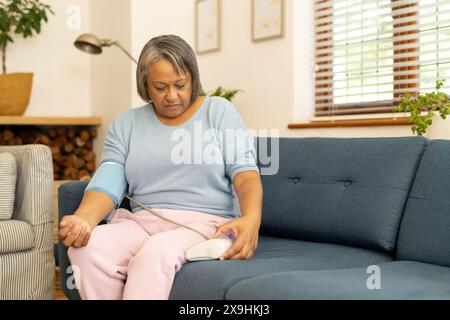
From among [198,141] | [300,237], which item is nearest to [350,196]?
[300,237]

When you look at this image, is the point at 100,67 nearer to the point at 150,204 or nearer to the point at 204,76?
the point at 204,76

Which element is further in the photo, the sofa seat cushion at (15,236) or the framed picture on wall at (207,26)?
the framed picture on wall at (207,26)

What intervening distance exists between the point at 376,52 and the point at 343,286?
1.80 meters

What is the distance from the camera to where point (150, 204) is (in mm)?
1938

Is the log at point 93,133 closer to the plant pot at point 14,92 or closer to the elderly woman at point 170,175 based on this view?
the plant pot at point 14,92

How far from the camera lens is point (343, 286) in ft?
4.48

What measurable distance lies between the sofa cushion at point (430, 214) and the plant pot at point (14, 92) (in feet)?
8.92

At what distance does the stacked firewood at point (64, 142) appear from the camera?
4.14 meters

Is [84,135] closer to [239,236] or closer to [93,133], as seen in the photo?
[93,133]

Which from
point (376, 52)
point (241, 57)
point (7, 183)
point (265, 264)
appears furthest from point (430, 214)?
point (241, 57)

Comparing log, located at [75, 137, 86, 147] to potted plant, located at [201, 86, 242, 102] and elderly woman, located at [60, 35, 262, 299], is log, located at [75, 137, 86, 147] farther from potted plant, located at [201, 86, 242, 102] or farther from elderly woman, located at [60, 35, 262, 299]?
elderly woman, located at [60, 35, 262, 299]

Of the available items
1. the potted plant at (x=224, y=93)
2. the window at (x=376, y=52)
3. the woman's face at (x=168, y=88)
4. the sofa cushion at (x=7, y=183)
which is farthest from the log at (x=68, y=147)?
the woman's face at (x=168, y=88)
